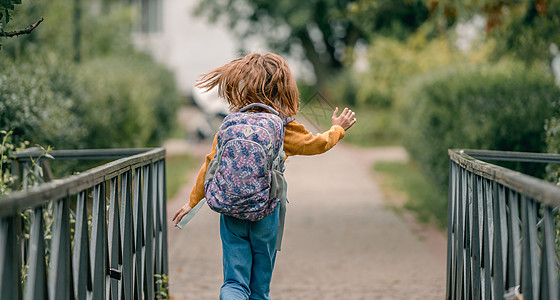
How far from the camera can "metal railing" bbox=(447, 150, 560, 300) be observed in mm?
2322

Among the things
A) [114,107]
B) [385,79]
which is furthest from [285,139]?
[385,79]

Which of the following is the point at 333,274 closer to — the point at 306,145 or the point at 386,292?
the point at 386,292

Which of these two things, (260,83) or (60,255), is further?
(260,83)

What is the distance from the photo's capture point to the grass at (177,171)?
491 inches

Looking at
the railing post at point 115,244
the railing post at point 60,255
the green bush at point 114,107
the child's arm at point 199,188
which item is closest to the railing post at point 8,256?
the railing post at point 60,255

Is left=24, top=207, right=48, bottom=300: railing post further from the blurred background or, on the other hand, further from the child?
the blurred background

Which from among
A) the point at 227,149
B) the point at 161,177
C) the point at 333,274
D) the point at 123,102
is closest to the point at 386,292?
the point at 333,274

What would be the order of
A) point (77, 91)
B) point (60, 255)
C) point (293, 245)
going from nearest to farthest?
point (60, 255), point (293, 245), point (77, 91)

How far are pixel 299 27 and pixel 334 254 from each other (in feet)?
65.4

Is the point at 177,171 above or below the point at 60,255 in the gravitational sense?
above

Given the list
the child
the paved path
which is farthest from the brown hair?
the paved path

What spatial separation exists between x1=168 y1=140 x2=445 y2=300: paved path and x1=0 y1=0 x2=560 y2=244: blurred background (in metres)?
0.87

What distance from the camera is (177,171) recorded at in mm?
15305

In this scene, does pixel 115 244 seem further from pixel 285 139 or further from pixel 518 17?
pixel 518 17
